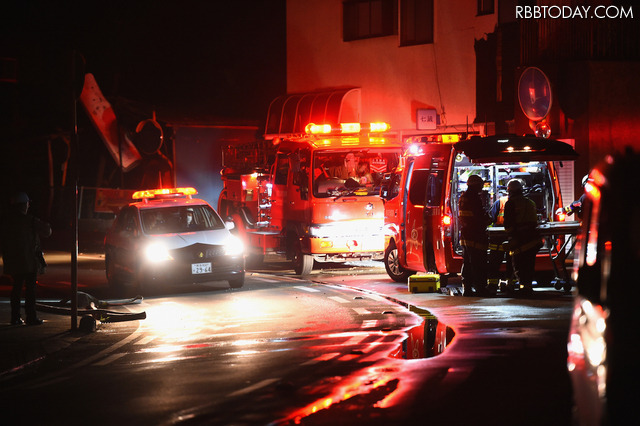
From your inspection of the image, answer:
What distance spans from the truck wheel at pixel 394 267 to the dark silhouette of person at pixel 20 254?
273 inches

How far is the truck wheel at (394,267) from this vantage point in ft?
58.1

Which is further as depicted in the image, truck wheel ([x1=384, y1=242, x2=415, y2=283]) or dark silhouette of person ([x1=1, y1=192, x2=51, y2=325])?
truck wheel ([x1=384, y1=242, x2=415, y2=283])

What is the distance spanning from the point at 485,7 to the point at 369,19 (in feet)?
15.4

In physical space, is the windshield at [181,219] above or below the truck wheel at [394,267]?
above

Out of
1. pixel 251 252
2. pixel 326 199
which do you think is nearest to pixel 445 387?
pixel 326 199

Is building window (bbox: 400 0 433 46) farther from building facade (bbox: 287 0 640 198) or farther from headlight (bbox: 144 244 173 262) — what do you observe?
headlight (bbox: 144 244 173 262)

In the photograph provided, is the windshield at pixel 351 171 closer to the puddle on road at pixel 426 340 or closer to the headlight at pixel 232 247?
the headlight at pixel 232 247

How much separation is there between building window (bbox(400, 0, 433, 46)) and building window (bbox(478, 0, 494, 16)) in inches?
71.9

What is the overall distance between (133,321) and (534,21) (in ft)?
45.2

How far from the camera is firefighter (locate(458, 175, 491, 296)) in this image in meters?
14.8

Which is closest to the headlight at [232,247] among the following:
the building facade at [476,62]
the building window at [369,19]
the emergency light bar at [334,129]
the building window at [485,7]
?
the emergency light bar at [334,129]

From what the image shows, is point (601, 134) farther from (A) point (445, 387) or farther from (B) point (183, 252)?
(A) point (445, 387)

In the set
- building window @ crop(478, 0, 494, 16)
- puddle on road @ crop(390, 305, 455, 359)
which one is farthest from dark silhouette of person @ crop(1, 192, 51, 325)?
building window @ crop(478, 0, 494, 16)

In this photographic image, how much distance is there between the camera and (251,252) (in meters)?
22.3
